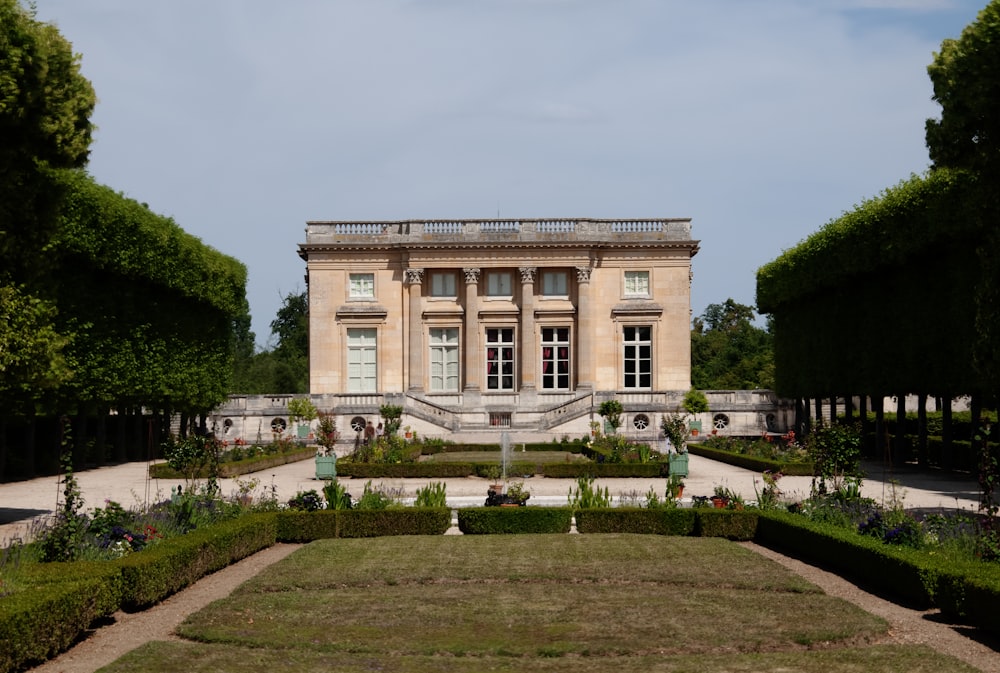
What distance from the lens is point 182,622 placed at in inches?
404

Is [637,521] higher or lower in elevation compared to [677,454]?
lower

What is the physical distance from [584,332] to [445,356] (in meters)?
6.74

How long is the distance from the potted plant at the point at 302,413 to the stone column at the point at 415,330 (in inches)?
260

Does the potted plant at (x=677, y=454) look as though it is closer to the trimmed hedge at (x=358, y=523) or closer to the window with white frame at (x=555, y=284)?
the trimmed hedge at (x=358, y=523)

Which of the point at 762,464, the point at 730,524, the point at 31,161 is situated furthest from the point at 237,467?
the point at 730,524

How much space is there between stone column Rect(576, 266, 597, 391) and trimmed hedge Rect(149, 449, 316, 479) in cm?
1823

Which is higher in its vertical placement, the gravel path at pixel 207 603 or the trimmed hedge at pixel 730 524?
the trimmed hedge at pixel 730 524

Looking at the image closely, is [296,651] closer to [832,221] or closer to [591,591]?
[591,591]

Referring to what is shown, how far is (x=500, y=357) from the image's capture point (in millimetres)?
49625

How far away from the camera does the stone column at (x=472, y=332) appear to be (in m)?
48.8

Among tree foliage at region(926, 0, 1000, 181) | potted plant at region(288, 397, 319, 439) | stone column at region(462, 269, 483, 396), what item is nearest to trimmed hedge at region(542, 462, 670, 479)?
tree foliage at region(926, 0, 1000, 181)

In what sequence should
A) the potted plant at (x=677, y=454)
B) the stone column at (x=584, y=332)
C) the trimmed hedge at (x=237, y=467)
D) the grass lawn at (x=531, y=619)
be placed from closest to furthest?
the grass lawn at (x=531, y=619), the potted plant at (x=677, y=454), the trimmed hedge at (x=237, y=467), the stone column at (x=584, y=332)

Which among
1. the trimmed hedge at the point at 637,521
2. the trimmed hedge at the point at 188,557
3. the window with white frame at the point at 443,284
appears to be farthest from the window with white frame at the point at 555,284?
the trimmed hedge at the point at 188,557

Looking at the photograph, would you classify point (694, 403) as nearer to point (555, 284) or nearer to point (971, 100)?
point (555, 284)
